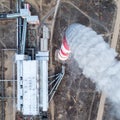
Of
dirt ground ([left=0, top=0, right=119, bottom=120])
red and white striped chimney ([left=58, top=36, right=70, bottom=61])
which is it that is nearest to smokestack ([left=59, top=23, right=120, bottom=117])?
red and white striped chimney ([left=58, top=36, right=70, bottom=61])

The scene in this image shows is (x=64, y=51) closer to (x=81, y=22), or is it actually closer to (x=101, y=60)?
(x=81, y=22)

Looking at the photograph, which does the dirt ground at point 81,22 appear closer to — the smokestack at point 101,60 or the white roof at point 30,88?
the white roof at point 30,88

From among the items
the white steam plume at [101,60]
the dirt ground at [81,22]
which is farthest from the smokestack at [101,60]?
the dirt ground at [81,22]

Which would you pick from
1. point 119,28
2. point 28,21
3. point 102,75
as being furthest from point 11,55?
point 102,75

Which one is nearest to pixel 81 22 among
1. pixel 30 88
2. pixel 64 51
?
pixel 64 51

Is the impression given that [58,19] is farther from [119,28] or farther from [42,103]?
[42,103]
